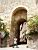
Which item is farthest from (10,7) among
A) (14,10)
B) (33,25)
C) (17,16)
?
(33,25)

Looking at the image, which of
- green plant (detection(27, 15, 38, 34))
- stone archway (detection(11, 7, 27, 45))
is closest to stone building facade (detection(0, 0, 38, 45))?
stone archway (detection(11, 7, 27, 45))

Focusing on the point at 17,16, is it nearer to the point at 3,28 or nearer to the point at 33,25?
the point at 3,28

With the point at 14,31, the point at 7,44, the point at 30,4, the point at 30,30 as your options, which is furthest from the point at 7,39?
the point at 30,4

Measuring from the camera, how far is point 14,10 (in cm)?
1483

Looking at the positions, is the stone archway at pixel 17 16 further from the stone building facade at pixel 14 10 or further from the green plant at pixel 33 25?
the green plant at pixel 33 25

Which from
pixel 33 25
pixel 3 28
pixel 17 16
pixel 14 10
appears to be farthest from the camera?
pixel 17 16

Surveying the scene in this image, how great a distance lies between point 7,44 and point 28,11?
116 inches

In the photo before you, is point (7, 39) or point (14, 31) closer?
point (7, 39)

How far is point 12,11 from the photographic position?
14.8 metres

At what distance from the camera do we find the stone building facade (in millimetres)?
14281

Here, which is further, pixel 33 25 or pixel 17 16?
pixel 17 16

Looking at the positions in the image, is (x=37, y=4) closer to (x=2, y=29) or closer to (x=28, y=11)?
(x=28, y=11)

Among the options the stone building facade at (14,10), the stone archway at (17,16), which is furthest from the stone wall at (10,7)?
the stone archway at (17,16)

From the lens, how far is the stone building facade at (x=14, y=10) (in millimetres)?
14281
